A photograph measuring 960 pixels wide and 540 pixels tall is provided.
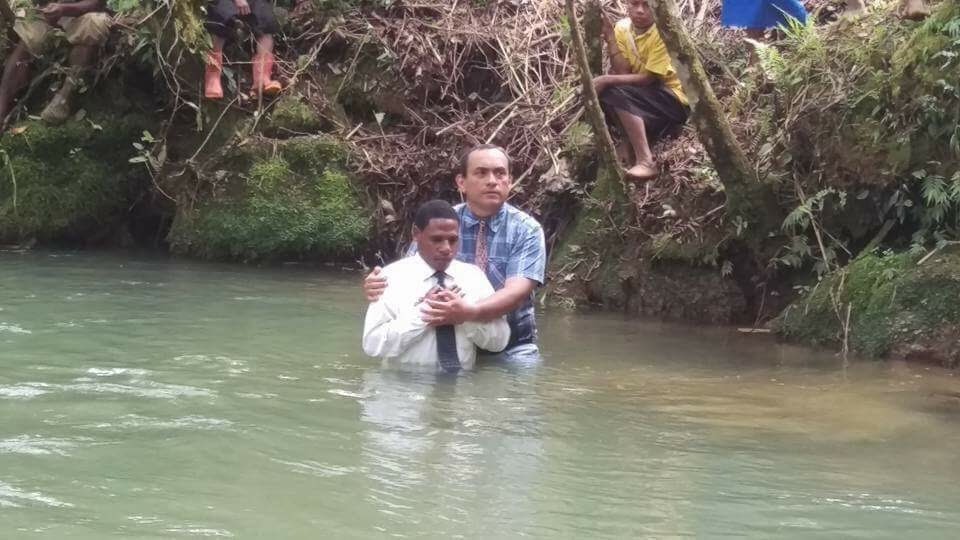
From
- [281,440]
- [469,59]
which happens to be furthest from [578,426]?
[469,59]

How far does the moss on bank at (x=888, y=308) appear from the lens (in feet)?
21.3

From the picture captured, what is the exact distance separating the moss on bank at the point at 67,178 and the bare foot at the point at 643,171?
5.03 meters

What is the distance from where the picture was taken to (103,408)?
474 centimetres

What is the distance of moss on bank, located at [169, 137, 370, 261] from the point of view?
10.2m

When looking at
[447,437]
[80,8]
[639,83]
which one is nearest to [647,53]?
[639,83]

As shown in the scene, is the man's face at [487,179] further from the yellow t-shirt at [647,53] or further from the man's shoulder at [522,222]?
the yellow t-shirt at [647,53]

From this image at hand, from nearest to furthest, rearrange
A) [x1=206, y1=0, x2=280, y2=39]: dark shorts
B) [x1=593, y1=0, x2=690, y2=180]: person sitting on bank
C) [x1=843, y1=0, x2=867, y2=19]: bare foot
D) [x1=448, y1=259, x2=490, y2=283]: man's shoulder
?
[x1=448, y1=259, x2=490, y2=283]: man's shoulder
[x1=843, y1=0, x2=867, y2=19]: bare foot
[x1=593, y1=0, x2=690, y2=180]: person sitting on bank
[x1=206, y1=0, x2=280, y2=39]: dark shorts

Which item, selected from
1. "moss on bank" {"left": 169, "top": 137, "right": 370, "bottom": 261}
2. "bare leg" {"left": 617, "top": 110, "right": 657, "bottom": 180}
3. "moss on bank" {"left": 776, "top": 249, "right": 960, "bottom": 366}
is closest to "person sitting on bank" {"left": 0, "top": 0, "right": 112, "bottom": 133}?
"moss on bank" {"left": 169, "top": 137, "right": 370, "bottom": 261}

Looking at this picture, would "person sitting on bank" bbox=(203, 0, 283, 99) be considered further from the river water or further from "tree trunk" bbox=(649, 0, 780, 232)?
"tree trunk" bbox=(649, 0, 780, 232)

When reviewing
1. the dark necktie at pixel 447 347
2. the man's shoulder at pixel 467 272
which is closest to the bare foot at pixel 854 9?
the man's shoulder at pixel 467 272

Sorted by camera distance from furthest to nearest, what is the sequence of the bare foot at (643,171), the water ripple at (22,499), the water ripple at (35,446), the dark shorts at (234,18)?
the dark shorts at (234,18)
the bare foot at (643,171)
the water ripple at (35,446)
the water ripple at (22,499)

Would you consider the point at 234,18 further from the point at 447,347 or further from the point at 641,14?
the point at 447,347

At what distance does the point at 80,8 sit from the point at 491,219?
247 inches

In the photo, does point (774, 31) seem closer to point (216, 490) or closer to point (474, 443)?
point (474, 443)
